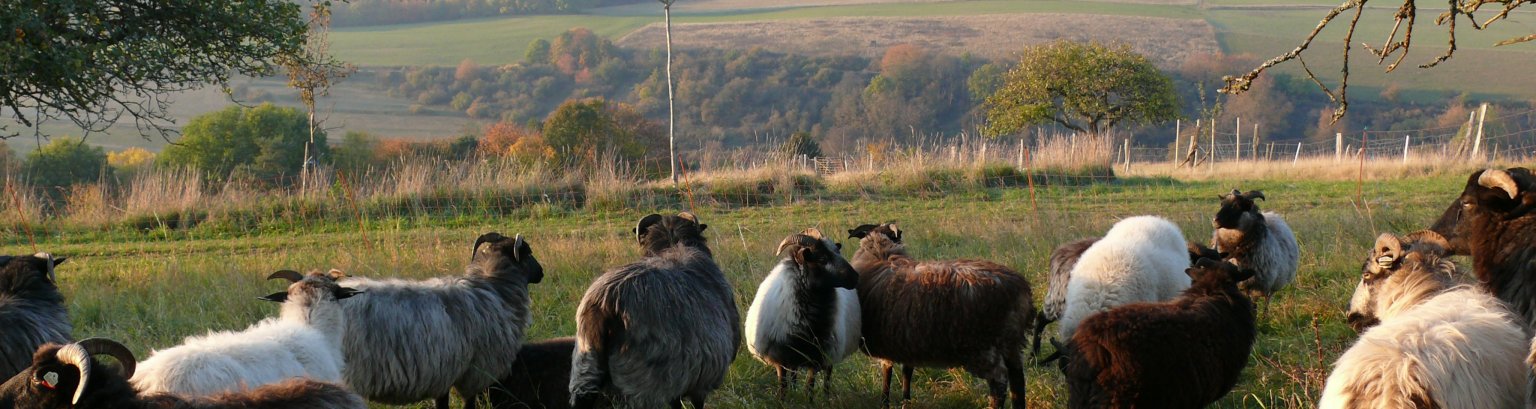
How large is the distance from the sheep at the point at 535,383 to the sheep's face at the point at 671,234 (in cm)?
89

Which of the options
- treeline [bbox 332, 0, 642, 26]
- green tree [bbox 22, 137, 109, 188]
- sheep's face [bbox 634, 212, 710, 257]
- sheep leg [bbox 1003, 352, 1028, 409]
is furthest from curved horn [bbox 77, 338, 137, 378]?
treeline [bbox 332, 0, 642, 26]

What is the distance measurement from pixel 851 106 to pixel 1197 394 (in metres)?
67.6

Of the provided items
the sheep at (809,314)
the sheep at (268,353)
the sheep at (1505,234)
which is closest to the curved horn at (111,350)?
the sheep at (268,353)

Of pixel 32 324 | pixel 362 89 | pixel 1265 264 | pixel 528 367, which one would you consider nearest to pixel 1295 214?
pixel 1265 264

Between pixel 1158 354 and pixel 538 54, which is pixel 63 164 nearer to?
pixel 1158 354

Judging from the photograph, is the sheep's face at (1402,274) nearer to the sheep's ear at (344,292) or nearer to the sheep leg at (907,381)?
the sheep leg at (907,381)

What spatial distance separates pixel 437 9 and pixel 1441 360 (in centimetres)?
12244

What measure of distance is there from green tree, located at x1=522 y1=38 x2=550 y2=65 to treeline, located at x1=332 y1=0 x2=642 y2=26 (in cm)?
2058

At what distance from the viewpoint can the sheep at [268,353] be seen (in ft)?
14.5

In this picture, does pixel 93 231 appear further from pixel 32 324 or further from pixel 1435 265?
pixel 1435 265

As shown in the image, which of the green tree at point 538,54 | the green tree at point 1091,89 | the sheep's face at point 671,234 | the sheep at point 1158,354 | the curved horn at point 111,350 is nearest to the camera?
the curved horn at point 111,350

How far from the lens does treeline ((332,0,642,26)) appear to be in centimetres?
11206

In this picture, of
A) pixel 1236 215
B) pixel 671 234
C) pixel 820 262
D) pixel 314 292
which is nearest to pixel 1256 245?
pixel 1236 215

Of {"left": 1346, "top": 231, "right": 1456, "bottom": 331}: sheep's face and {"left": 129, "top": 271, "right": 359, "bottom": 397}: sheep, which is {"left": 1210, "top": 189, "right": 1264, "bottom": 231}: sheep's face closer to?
{"left": 1346, "top": 231, "right": 1456, "bottom": 331}: sheep's face
